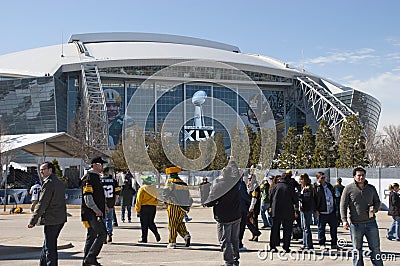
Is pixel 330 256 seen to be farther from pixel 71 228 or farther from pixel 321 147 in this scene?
pixel 321 147

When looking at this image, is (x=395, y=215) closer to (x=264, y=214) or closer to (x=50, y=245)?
(x=264, y=214)

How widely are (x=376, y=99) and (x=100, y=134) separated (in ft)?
155

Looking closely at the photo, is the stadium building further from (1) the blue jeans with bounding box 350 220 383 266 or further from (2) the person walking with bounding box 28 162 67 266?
(1) the blue jeans with bounding box 350 220 383 266

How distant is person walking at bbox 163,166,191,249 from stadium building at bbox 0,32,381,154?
4457 cm

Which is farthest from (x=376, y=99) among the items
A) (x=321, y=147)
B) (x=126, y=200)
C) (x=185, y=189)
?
Answer: (x=185, y=189)

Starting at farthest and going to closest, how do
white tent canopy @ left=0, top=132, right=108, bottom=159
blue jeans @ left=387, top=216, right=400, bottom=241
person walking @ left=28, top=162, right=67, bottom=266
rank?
white tent canopy @ left=0, top=132, right=108, bottom=159, blue jeans @ left=387, top=216, right=400, bottom=241, person walking @ left=28, top=162, right=67, bottom=266

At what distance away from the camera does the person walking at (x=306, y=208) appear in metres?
11.9

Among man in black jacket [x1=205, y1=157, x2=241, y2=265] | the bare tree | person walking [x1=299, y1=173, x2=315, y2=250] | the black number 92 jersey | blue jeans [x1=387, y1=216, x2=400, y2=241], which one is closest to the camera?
man in black jacket [x1=205, y1=157, x2=241, y2=265]

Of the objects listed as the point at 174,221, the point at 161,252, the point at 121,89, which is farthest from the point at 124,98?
the point at 161,252

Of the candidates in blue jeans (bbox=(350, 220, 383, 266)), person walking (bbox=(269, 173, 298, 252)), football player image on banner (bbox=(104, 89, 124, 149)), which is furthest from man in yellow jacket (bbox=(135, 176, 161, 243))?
football player image on banner (bbox=(104, 89, 124, 149))

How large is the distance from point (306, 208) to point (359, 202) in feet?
11.7

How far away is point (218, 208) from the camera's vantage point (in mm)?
8945

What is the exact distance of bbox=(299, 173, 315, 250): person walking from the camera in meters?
11.9

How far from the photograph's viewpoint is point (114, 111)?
74.6 m
